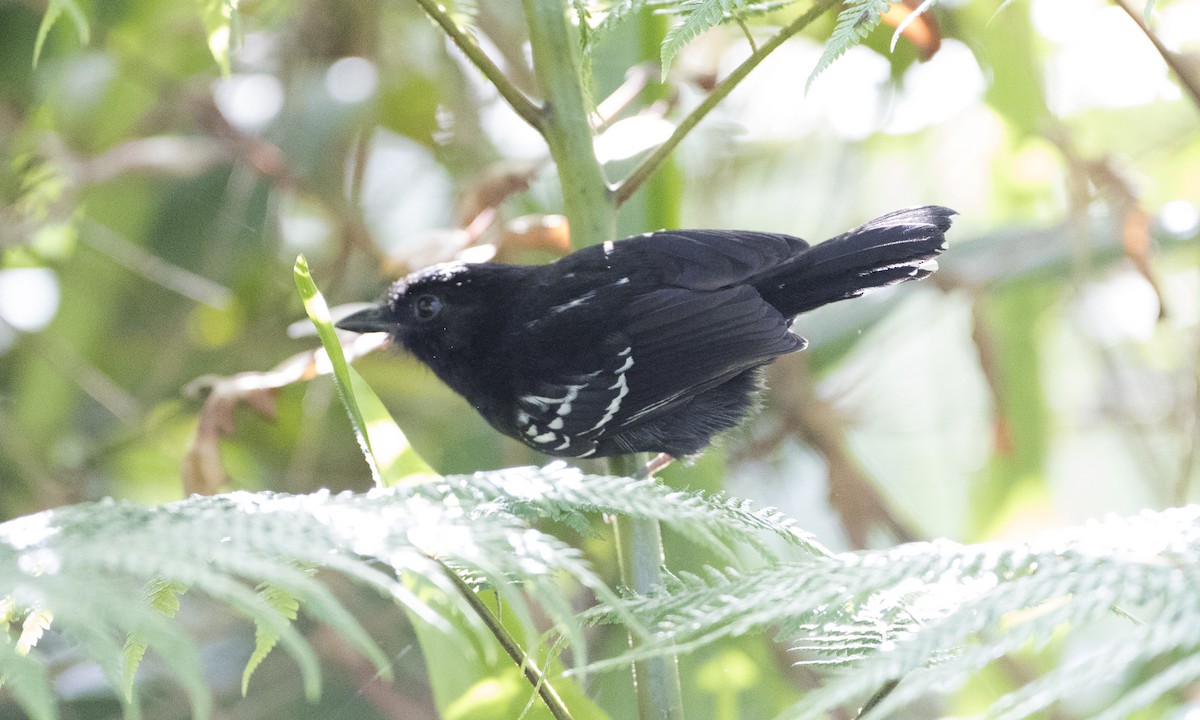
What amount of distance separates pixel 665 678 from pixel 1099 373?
1.94m

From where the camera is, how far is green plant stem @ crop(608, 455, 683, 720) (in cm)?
92

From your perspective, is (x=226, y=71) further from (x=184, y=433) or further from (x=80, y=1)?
(x=184, y=433)

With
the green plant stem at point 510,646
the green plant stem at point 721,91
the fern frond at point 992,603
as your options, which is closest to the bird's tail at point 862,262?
the green plant stem at point 721,91

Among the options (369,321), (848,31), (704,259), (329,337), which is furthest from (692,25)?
(369,321)

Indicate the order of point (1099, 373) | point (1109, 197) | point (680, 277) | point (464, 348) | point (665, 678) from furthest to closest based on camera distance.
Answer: point (1099, 373)
point (1109, 197)
point (464, 348)
point (680, 277)
point (665, 678)

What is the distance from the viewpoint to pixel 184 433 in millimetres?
2258

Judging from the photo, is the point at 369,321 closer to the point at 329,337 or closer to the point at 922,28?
the point at 329,337

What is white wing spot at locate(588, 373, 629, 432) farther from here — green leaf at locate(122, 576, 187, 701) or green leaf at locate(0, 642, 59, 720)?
green leaf at locate(0, 642, 59, 720)

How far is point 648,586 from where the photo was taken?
3.26 ft

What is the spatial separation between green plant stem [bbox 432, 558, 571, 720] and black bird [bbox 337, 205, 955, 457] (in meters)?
0.58

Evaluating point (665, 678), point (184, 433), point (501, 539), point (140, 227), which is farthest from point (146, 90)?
point (501, 539)

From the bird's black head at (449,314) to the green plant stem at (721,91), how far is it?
45 centimetres

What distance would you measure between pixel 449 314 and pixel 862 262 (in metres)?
0.61

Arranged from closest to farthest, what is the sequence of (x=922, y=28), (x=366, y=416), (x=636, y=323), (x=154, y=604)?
(x=154, y=604) → (x=366, y=416) → (x=922, y=28) → (x=636, y=323)
